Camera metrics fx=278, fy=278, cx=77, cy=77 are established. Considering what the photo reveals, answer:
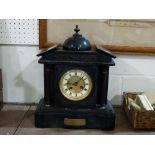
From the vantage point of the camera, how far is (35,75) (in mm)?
1305

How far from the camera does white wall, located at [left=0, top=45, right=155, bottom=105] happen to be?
1.27 m

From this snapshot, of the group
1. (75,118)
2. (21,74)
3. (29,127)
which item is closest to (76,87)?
(75,118)

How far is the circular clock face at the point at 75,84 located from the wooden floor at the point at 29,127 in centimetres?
13

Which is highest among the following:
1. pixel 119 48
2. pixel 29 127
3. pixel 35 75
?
pixel 119 48

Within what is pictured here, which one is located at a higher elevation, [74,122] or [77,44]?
[77,44]

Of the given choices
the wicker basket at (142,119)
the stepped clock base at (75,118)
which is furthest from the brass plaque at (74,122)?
the wicker basket at (142,119)

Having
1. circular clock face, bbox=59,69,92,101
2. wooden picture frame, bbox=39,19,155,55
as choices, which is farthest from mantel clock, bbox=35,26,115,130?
wooden picture frame, bbox=39,19,155,55

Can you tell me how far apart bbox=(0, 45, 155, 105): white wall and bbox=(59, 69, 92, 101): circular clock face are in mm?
262

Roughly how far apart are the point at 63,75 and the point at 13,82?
0.36 meters

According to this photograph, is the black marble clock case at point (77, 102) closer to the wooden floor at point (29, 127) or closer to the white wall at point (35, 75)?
the wooden floor at point (29, 127)

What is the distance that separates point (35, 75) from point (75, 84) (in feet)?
1.01

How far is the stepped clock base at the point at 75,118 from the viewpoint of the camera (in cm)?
106

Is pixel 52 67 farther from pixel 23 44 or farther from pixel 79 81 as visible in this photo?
pixel 23 44

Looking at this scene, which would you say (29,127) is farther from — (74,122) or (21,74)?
(21,74)
